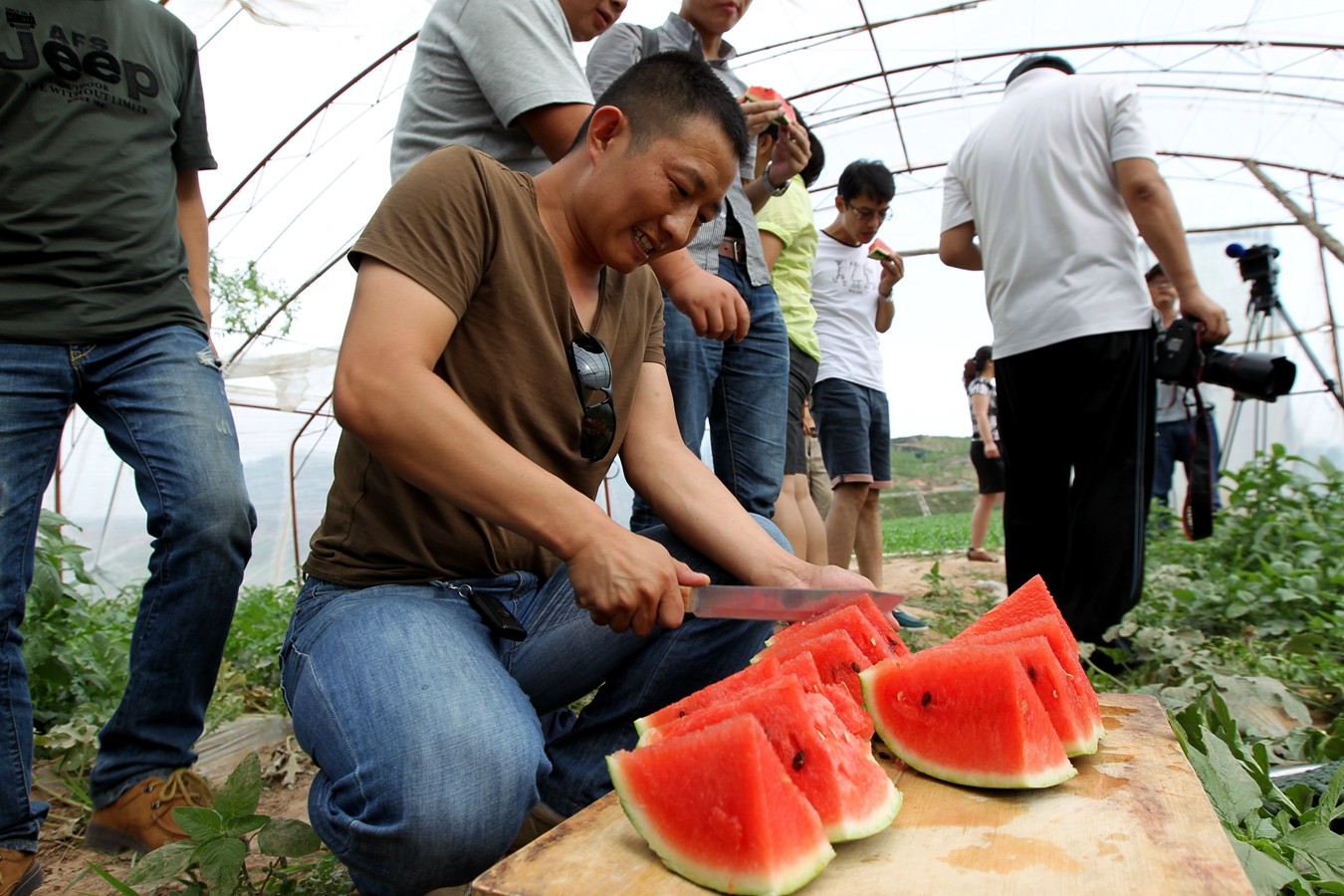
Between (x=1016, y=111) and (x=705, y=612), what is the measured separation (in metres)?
2.95

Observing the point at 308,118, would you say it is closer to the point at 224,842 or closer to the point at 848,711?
the point at 224,842

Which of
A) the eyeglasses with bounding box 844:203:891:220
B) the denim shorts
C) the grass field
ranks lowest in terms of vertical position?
the grass field

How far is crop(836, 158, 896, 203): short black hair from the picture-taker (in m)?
4.88

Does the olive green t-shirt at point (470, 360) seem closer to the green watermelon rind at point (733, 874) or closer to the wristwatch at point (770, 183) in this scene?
the green watermelon rind at point (733, 874)

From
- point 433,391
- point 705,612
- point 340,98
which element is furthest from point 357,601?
point 340,98

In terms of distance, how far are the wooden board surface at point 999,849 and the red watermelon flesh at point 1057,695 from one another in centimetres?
6

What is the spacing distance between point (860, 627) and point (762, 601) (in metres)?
0.21

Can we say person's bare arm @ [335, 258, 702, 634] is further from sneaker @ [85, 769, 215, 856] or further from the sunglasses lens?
sneaker @ [85, 769, 215, 856]

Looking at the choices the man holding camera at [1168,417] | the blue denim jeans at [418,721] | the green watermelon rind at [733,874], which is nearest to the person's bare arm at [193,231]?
the blue denim jeans at [418,721]

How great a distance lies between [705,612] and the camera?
1.80 m

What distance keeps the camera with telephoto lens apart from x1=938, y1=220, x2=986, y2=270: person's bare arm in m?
1.01

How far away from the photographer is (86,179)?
2.20 m

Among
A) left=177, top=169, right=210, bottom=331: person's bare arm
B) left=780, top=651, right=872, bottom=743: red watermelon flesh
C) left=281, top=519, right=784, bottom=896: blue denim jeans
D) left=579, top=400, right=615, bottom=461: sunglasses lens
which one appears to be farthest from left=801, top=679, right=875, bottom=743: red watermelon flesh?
left=177, top=169, right=210, bottom=331: person's bare arm

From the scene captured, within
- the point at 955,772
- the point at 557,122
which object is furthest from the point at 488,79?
the point at 955,772
